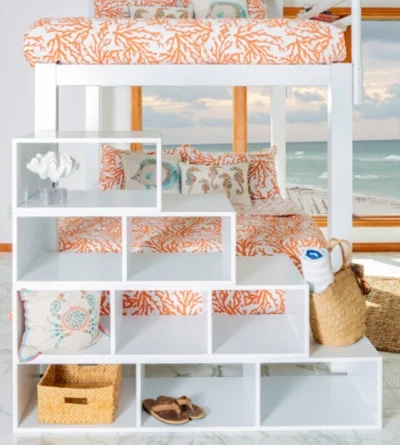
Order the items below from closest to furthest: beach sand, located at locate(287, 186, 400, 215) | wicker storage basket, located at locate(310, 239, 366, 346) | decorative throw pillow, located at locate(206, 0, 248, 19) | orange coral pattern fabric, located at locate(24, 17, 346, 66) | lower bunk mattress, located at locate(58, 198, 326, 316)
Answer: wicker storage basket, located at locate(310, 239, 366, 346) → orange coral pattern fabric, located at locate(24, 17, 346, 66) → lower bunk mattress, located at locate(58, 198, 326, 316) → decorative throw pillow, located at locate(206, 0, 248, 19) → beach sand, located at locate(287, 186, 400, 215)

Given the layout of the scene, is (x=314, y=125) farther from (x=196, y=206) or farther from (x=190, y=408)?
(x=190, y=408)

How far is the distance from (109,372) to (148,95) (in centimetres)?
365

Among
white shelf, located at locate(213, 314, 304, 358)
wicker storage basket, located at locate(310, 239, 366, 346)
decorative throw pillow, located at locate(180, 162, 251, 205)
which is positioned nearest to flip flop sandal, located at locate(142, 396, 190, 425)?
→ white shelf, located at locate(213, 314, 304, 358)

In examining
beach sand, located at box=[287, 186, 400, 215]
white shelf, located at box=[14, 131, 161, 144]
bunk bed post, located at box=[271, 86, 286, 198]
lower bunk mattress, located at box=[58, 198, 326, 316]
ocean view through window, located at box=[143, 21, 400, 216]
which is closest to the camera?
white shelf, located at box=[14, 131, 161, 144]

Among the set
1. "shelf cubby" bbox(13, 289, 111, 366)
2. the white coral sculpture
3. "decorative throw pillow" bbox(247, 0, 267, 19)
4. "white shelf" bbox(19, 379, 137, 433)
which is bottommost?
"white shelf" bbox(19, 379, 137, 433)

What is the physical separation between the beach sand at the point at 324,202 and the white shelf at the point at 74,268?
5.08m

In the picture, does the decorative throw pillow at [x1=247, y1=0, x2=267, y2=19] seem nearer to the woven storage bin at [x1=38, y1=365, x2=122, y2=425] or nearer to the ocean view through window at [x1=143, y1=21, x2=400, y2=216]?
the ocean view through window at [x1=143, y1=21, x2=400, y2=216]

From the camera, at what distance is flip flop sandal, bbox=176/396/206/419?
2.96 m

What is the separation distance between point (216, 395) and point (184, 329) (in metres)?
0.27

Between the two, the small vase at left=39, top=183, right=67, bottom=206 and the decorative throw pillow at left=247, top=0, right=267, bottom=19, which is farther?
the decorative throw pillow at left=247, top=0, right=267, bottom=19

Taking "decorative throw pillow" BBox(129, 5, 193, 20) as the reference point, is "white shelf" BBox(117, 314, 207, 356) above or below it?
below

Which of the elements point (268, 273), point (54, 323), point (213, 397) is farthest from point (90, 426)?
point (268, 273)

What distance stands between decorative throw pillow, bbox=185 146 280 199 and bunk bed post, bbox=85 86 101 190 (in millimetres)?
504

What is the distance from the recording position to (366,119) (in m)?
8.76
